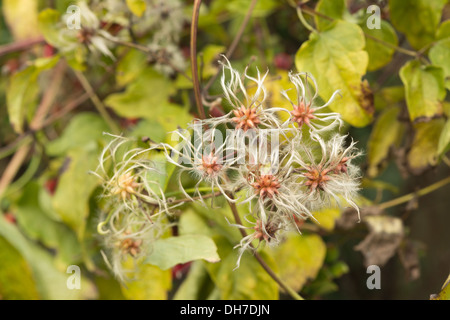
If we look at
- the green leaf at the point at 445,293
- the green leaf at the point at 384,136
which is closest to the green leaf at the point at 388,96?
the green leaf at the point at 384,136

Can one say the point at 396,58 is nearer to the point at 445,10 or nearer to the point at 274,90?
the point at 445,10

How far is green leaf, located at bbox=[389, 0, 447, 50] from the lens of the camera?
20.0 inches

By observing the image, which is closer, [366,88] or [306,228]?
A: [366,88]

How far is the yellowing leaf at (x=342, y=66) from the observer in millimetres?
462

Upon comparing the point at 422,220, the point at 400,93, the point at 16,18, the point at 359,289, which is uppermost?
the point at 16,18

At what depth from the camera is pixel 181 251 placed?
1.43ft

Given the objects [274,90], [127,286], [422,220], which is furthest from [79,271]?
[422,220]

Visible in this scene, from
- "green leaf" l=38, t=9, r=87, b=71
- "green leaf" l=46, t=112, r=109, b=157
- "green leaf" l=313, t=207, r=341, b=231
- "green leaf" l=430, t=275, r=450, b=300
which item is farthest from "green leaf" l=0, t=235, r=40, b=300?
"green leaf" l=430, t=275, r=450, b=300

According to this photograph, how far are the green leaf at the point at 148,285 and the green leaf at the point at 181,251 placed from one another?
13 cm

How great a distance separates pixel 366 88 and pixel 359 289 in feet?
1.43

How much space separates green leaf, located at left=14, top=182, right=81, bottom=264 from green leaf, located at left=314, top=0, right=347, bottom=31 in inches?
17.8

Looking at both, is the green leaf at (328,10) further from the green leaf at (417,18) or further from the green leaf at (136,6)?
the green leaf at (136,6)

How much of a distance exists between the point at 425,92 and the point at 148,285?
1.26 feet

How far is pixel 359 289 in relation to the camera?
2.58 ft
